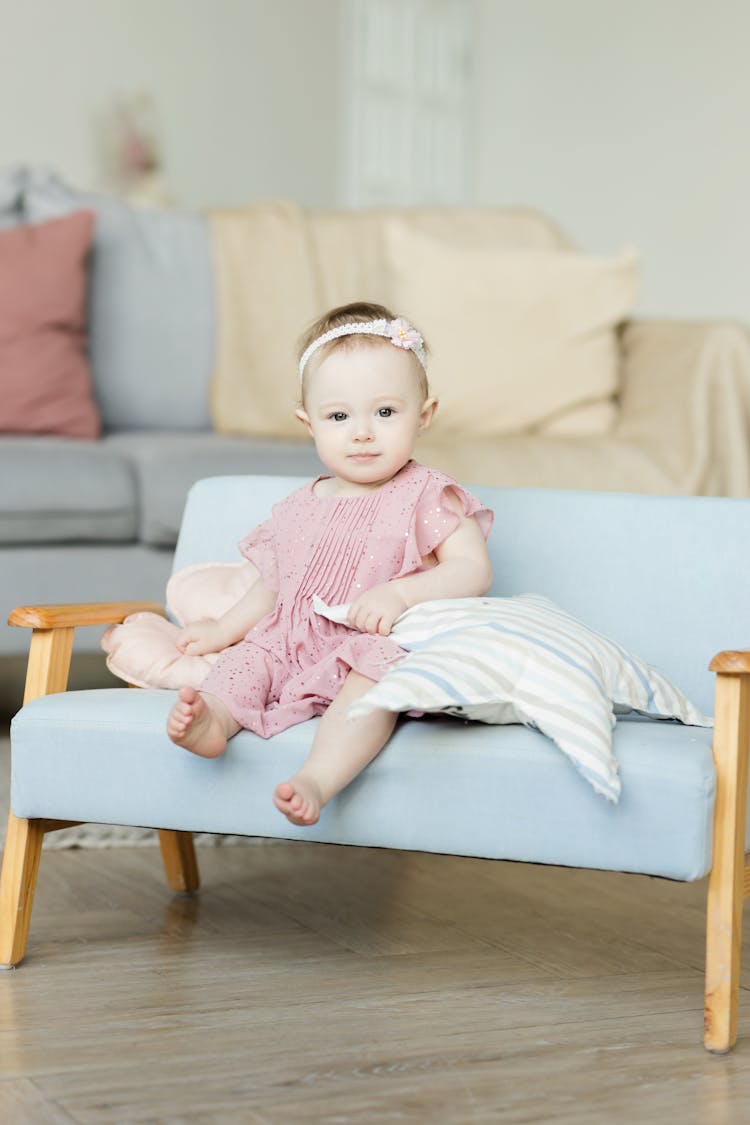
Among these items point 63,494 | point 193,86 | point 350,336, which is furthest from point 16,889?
point 193,86

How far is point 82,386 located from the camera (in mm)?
3305

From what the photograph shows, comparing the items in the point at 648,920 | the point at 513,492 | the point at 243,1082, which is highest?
the point at 513,492

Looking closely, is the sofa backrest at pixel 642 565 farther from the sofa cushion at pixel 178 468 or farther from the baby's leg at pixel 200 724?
the sofa cushion at pixel 178 468

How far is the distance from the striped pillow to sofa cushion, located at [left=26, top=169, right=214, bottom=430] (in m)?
2.01

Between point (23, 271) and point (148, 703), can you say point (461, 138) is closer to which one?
point (23, 271)

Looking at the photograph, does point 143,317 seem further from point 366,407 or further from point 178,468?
point 366,407

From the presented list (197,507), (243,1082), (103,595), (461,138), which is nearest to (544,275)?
(103,595)

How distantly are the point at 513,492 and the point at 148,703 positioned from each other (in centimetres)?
59

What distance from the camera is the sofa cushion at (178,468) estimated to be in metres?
2.94

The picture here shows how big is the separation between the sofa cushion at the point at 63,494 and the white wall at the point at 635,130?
11.1 ft

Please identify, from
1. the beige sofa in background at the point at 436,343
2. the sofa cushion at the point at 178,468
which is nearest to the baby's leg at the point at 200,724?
the sofa cushion at the point at 178,468

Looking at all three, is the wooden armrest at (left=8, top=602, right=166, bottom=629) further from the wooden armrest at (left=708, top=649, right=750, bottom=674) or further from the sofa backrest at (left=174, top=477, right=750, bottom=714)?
the wooden armrest at (left=708, top=649, right=750, bottom=674)

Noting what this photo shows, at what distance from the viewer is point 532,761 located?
148 cm

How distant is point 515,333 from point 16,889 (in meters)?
2.15
